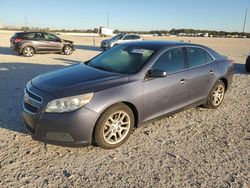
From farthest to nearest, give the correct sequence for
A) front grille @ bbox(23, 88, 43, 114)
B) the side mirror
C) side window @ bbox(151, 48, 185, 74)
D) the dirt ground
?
side window @ bbox(151, 48, 185, 74) < the side mirror < front grille @ bbox(23, 88, 43, 114) < the dirt ground

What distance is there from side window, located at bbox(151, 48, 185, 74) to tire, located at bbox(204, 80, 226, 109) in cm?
127

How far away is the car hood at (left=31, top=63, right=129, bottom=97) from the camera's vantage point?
385cm

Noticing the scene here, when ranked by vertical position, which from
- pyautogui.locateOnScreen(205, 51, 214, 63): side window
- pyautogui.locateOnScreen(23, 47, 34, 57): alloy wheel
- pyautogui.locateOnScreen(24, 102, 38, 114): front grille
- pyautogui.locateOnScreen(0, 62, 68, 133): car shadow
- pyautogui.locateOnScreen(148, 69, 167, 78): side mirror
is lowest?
pyautogui.locateOnScreen(0, 62, 68, 133): car shadow

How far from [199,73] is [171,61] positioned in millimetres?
801

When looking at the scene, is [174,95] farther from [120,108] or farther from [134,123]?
[120,108]

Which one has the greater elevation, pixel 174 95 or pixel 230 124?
pixel 174 95

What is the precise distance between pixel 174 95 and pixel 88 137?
180 centimetres

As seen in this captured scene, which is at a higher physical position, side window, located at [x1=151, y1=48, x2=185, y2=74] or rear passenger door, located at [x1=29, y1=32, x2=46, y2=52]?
side window, located at [x1=151, y1=48, x2=185, y2=74]

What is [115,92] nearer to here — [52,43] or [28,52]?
[28,52]

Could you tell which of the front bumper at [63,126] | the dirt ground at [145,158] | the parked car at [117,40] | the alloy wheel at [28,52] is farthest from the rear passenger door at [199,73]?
the parked car at [117,40]

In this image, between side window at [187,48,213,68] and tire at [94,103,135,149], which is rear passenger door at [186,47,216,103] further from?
tire at [94,103,135,149]

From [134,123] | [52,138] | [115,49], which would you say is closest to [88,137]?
[52,138]

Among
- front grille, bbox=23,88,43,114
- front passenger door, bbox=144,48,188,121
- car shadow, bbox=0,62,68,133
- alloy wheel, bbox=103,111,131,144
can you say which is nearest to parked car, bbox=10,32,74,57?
car shadow, bbox=0,62,68,133

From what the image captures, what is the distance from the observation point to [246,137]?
15.6 ft
